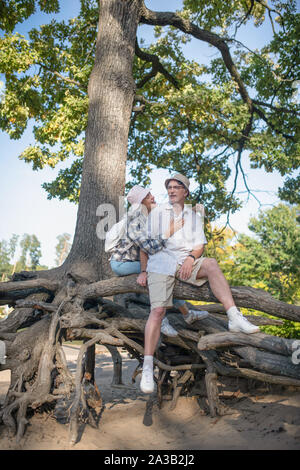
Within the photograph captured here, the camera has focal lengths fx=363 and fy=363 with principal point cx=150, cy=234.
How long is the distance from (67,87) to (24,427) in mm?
8183

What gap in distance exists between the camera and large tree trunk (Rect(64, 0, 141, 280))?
17.3 ft

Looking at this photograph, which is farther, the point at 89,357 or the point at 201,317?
the point at 89,357

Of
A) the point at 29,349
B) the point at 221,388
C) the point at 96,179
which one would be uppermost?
the point at 96,179

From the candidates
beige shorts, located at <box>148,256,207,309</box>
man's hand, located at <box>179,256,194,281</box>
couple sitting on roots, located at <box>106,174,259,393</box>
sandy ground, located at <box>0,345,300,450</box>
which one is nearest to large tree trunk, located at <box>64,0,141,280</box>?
couple sitting on roots, located at <box>106,174,259,393</box>

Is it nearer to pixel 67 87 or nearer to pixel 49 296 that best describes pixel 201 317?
pixel 49 296

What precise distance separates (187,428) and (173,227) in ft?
7.67

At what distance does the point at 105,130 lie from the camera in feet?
19.1

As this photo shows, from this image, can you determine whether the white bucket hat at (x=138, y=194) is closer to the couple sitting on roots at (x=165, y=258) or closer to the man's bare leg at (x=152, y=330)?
the couple sitting on roots at (x=165, y=258)

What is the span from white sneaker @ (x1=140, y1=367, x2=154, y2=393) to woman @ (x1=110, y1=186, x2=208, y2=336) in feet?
2.67

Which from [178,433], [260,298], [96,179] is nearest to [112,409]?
[178,433]

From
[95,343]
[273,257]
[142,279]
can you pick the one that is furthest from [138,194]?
[273,257]

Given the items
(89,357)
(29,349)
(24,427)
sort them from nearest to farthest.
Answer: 1. (24,427)
2. (29,349)
3. (89,357)

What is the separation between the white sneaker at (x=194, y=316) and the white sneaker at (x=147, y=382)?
0.99 meters

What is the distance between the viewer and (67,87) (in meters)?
9.41
